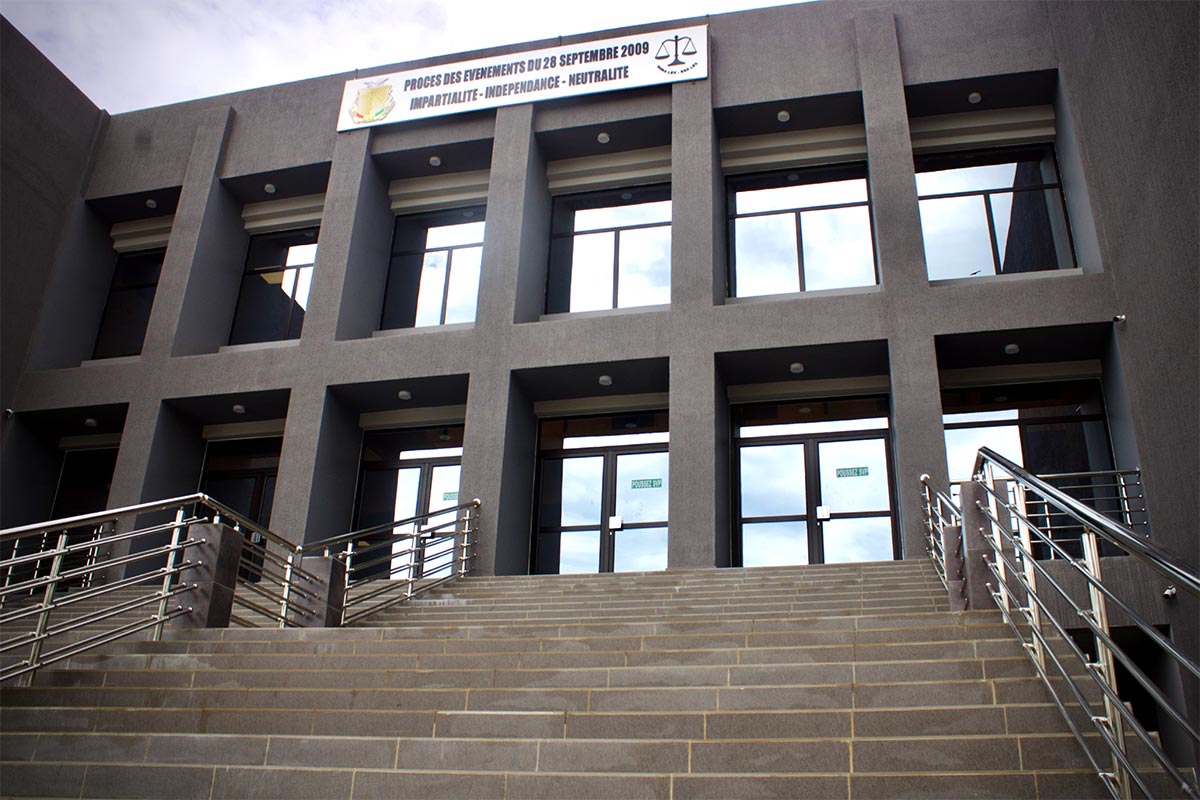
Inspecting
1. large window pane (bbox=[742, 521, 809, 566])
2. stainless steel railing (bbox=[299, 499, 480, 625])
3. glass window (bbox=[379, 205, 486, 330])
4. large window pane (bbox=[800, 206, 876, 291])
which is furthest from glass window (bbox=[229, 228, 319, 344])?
large window pane (bbox=[742, 521, 809, 566])

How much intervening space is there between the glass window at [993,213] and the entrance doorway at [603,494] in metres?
5.28

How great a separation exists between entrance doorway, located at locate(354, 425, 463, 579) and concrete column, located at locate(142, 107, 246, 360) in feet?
12.0

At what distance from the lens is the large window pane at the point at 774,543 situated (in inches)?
526

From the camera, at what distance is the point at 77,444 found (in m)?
16.7

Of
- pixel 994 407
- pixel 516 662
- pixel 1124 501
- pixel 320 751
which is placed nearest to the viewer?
pixel 320 751

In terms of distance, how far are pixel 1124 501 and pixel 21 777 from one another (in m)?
12.4

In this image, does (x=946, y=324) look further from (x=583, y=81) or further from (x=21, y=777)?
(x=21, y=777)

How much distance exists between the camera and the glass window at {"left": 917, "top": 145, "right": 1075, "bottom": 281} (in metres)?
14.3

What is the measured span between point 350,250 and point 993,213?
1061cm

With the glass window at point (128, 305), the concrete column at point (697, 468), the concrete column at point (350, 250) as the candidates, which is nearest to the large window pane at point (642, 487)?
the concrete column at point (697, 468)

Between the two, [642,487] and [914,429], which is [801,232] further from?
[642,487]

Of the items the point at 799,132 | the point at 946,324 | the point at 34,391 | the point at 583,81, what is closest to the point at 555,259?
the point at 583,81

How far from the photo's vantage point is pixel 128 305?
17688mm

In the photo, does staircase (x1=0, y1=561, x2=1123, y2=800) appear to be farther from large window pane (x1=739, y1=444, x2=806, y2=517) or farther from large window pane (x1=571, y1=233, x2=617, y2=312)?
large window pane (x1=571, y1=233, x2=617, y2=312)
